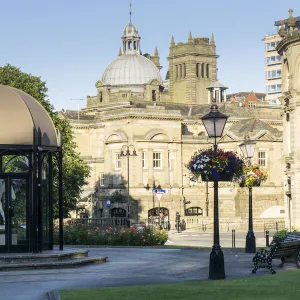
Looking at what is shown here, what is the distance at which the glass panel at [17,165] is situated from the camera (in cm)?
3294

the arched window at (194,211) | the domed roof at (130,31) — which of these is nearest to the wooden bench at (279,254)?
the arched window at (194,211)

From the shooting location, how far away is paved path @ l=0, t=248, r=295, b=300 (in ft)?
84.6

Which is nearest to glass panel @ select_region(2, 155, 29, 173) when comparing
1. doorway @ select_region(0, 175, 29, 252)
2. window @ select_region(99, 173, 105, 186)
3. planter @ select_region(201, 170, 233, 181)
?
doorway @ select_region(0, 175, 29, 252)

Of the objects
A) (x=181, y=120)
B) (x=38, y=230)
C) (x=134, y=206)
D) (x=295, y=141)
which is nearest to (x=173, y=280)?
(x=38, y=230)

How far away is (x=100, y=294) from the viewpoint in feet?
75.6

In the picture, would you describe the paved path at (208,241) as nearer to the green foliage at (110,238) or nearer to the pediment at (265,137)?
the green foliage at (110,238)

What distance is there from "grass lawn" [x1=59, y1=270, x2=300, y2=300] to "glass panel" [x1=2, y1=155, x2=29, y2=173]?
30.3ft

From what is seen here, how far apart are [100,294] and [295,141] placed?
123ft

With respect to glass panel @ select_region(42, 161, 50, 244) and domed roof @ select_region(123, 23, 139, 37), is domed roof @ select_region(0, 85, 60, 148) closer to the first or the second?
glass panel @ select_region(42, 161, 50, 244)

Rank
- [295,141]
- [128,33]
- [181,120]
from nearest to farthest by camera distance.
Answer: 1. [295,141]
2. [181,120]
3. [128,33]

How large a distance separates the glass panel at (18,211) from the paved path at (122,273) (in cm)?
263

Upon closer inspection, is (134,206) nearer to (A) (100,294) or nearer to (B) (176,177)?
(B) (176,177)

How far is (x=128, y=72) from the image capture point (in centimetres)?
14712

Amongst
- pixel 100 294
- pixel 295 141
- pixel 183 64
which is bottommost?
pixel 100 294
